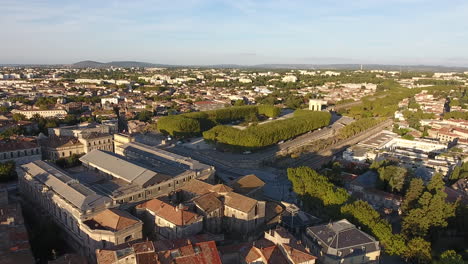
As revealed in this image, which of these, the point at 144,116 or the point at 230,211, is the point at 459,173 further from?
the point at 144,116

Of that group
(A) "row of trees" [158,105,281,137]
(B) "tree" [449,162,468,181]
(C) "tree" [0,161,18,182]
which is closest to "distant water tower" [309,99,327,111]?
(A) "row of trees" [158,105,281,137]

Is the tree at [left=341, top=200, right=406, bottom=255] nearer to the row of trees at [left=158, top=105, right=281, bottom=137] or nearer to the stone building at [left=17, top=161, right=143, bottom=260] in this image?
the stone building at [left=17, top=161, right=143, bottom=260]

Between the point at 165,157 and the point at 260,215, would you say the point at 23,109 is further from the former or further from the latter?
the point at 260,215

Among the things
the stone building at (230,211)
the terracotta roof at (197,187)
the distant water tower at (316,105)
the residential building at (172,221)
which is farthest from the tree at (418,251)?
the distant water tower at (316,105)

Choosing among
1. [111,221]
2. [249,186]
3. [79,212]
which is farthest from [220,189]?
[79,212]

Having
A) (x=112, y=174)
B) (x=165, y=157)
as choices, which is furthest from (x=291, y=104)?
(x=112, y=174)

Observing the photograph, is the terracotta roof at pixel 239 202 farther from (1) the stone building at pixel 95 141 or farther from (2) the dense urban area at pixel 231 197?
(1) the stone building at pixel 95 141
